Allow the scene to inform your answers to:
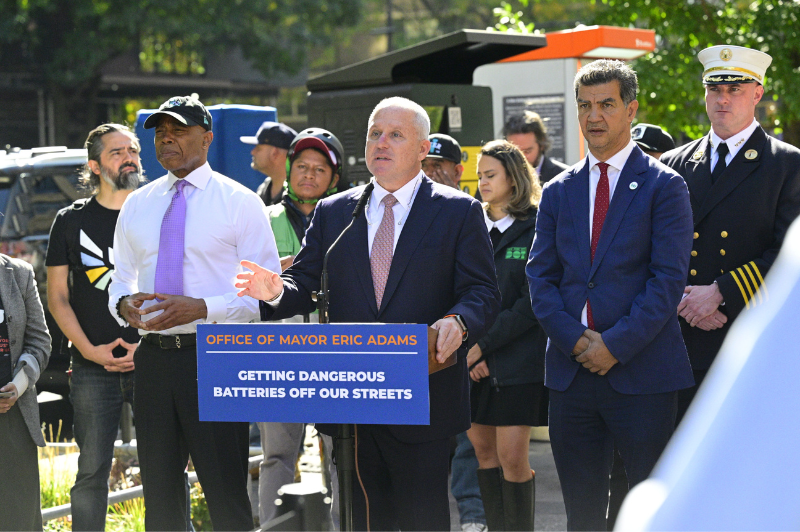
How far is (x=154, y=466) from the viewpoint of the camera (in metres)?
4.13

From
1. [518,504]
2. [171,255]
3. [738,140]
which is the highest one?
[738,140]

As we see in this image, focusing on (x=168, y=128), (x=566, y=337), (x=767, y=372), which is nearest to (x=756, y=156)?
(x=566, y=337)

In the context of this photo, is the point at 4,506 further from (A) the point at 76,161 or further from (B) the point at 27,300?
(A) the point at 76,161

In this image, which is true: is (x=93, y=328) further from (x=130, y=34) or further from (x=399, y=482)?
(x=130, y=34)

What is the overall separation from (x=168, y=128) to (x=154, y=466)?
59.8 inches

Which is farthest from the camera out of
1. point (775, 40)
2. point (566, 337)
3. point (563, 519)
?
point (775, 40)

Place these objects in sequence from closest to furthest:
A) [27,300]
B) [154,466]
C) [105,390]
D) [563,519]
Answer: [154,466] < [27,300] < [105,390] < [563,519]

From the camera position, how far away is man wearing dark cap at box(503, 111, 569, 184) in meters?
6.46

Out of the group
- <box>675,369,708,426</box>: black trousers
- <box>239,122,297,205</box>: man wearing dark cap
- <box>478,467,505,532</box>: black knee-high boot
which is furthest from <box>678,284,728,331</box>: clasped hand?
<box>239,122,297,205</box>: man wearing dark cap

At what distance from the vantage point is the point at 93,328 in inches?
199

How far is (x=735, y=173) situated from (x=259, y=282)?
88.3 inches

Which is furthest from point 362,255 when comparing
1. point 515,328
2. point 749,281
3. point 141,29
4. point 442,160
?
point 141,29

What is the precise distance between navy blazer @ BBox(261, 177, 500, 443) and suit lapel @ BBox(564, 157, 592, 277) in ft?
1.34

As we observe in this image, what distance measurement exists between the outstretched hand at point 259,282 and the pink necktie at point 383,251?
0.40 meters
